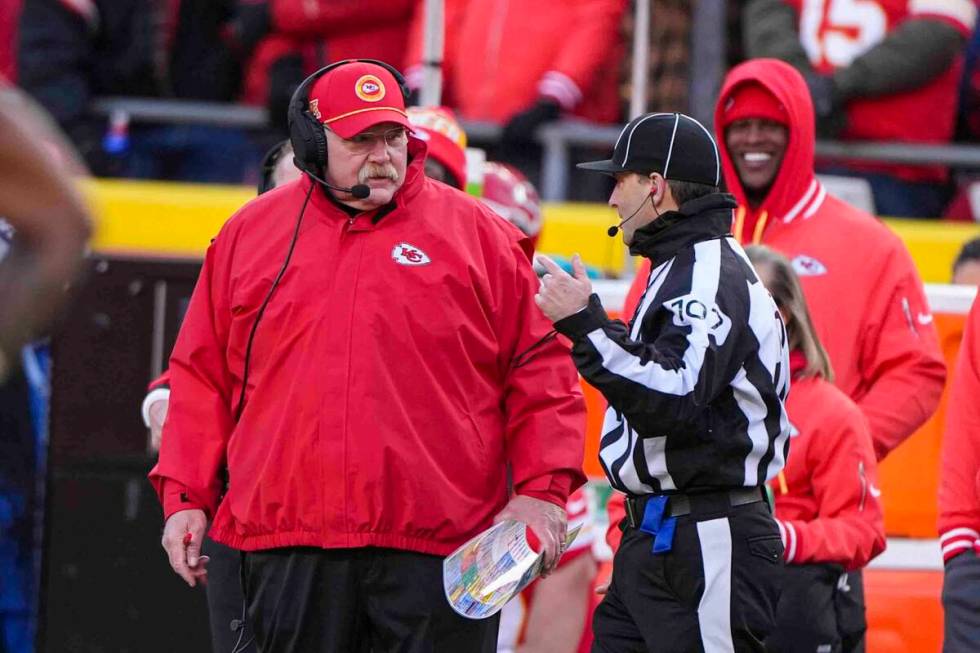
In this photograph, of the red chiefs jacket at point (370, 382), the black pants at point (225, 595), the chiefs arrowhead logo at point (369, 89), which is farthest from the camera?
the black pants at point (225, 595)

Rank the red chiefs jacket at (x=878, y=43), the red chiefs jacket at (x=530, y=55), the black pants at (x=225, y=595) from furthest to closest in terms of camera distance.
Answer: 1. the red chiefs jacket at (x=530, y=55)
2. the red chiefs jacket at (x=878, y=43)
3. the black pants at (x=225, y=595)

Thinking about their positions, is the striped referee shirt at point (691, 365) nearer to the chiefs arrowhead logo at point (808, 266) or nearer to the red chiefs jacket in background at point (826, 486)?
the red chiefs jacket in background at point (826, 486)

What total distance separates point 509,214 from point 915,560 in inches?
73.0

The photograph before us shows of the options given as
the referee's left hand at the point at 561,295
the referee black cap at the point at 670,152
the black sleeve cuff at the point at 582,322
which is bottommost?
the black sleeve cuff at the point at 582,322

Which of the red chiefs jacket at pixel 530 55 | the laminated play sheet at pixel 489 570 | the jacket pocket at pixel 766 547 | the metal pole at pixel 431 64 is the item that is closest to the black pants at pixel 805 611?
the jacket pocket at pixel 766 547

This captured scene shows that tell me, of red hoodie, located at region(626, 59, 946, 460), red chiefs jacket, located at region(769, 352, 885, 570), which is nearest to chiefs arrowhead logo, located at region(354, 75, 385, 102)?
red hoodie, located at region(626, 59, 946, 460)

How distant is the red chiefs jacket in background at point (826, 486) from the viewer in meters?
5.72

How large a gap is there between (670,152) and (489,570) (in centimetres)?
114

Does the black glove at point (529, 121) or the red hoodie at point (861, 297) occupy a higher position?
the red hoodie at point (861, 297)

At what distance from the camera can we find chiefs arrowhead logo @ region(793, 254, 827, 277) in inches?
258

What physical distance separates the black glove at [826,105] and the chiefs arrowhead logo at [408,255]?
420 cm

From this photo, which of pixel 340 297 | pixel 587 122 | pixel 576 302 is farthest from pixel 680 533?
pixel 587 122

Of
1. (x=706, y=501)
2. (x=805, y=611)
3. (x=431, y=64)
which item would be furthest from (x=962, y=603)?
(x=431, y=64)

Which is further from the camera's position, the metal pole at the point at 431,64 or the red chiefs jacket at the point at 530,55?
the red chiefs jacket at the point at 530,55
